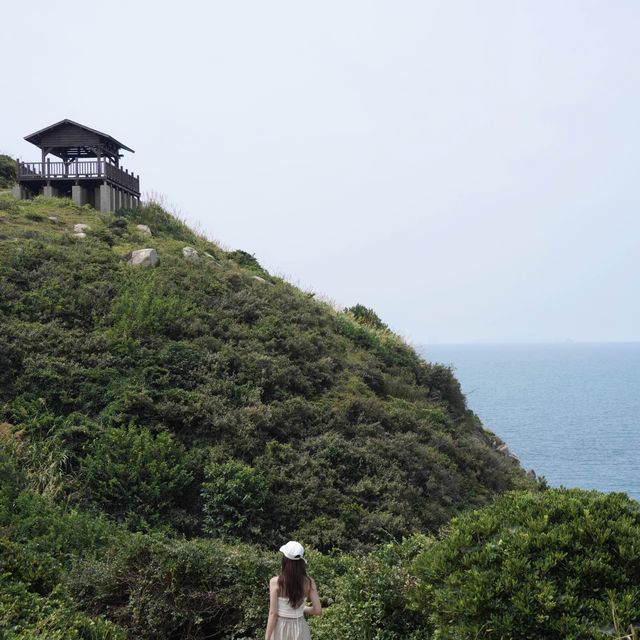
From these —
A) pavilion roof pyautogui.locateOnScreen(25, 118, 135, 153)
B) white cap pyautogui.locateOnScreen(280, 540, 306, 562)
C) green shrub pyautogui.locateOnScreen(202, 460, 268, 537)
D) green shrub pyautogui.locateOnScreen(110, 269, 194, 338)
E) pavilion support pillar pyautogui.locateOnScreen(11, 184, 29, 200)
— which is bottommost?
white cap pyautogui.locateOnScreen(280, 540, 306, 562)

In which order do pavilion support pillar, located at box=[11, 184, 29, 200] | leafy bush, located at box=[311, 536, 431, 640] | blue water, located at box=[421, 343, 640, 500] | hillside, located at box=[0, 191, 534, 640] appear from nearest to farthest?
leafy bush, located at box=[311, 536, 431, 640]
hillside, located at box=[0, 191, 534, 640]
pavilion support pillar, located at box=[11, 184, 29, 200]
blue water, located at box=[421, 343, 640, 500]

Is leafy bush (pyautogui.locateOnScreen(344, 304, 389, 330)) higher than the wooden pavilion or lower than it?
lower

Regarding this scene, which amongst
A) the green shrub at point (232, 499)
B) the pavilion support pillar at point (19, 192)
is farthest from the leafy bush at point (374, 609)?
the pavilion support pillar at point (19, 192)

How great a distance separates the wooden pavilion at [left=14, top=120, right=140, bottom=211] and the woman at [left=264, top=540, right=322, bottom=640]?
963 inches

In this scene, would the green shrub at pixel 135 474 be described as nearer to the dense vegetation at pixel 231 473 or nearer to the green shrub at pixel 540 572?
the dense vegetation at pixel 231 473

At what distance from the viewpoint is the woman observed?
632 cm

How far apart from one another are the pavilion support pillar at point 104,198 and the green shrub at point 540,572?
24.9 metres

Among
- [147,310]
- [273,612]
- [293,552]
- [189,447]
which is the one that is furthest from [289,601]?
[147,310]

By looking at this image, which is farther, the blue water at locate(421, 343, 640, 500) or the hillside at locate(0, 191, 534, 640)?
the blue water at locate(421, 343, 640, 500)

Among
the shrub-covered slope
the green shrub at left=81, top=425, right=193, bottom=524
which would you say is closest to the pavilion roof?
the shrub-covered slope

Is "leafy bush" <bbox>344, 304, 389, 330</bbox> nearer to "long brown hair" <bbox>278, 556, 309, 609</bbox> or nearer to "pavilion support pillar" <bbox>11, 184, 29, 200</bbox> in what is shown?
"pavilion support pillar" <bbox>11, 184, 29, 200</bbox>

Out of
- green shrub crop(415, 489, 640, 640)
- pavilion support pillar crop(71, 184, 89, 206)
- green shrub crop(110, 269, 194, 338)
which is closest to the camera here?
green shrub crop(415, 489, 640, 640)

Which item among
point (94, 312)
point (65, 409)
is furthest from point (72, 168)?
point (65, 409)

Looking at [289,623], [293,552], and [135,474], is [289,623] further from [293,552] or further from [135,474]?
[135,474]
